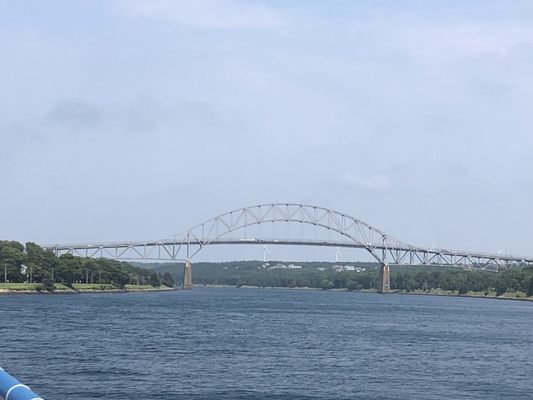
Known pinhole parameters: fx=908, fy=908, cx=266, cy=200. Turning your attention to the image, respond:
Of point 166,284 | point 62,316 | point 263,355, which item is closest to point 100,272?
point 166,284

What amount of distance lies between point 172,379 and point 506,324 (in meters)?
46.0

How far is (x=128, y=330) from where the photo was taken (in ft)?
156

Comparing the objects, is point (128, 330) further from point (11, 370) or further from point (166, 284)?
point (166, 284)

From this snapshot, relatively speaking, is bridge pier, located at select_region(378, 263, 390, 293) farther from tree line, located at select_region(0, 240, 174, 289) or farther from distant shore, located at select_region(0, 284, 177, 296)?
tree line, located at select_region(0, 240, 174, 289)

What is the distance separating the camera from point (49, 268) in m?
114

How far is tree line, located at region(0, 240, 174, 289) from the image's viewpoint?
353ft

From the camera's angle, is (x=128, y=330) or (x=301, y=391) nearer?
(x=301, y=391)

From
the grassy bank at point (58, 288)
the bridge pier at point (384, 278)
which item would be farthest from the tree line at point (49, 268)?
the bridge pier at point (384, 278)

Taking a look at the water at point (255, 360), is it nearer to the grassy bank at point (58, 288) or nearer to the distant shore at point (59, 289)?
the distant shore at point (59, 289)

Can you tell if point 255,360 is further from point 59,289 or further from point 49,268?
point 49,268

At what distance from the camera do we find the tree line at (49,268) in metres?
108

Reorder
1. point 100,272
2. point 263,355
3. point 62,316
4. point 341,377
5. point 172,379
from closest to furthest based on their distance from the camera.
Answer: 1. point 172,379
2. point 341,377
3. point 263,355
4. point 62,316
5. point 100,272

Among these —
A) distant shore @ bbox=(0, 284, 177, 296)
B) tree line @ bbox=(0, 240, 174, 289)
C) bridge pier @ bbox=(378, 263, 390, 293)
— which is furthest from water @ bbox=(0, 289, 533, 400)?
bridge pier @ bbox=(378, 263, 390, 293)

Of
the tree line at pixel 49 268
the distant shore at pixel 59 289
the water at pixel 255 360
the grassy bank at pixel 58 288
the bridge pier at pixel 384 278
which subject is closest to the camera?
the water at pixel 255 360
